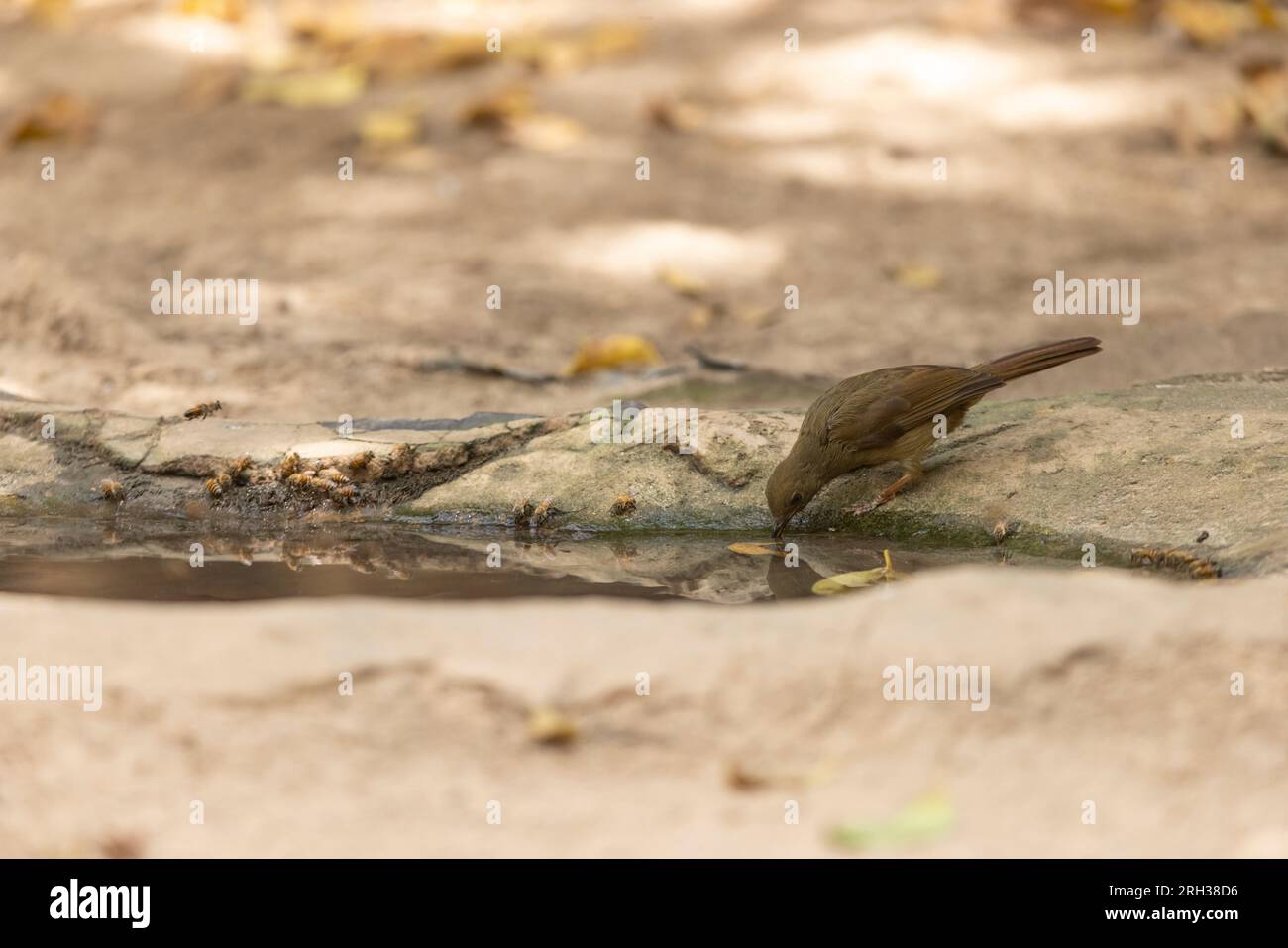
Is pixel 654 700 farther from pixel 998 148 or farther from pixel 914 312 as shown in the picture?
pixel 998 148

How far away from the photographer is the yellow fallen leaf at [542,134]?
8891 mm

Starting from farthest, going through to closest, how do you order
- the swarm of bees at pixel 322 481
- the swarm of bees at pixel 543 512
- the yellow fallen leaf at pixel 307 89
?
the yellow fallen leaf at pixel 307 89
the swarm of bees at pixel 322 481
the swarm of bees at pixel 543 512

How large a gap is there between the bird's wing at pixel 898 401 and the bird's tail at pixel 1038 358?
13cm

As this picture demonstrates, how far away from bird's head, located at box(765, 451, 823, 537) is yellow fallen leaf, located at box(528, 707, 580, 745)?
178 centimetres

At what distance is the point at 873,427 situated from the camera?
4.47 meters

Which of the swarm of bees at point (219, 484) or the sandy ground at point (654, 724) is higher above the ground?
the swarm of bees at point (219, 484)

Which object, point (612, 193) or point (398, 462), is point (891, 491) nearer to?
point (398, 462)

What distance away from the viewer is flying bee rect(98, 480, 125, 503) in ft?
15.1

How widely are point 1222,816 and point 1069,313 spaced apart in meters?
4.92

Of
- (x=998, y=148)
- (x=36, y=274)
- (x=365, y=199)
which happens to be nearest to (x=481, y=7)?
(x=365, y=199)

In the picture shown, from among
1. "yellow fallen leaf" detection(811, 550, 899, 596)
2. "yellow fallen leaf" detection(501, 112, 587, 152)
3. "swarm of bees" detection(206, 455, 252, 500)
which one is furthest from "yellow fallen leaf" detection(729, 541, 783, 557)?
"yellow fallen leaf" detection(501, 112, 587, 152)

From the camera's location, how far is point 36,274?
689cm

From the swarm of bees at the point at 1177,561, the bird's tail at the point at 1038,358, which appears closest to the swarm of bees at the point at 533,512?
the bird's tail at the point at 1038,358

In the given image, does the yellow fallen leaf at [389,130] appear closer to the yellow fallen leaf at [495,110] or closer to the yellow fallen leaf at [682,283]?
the yellow fallen leaf at [495,110]
